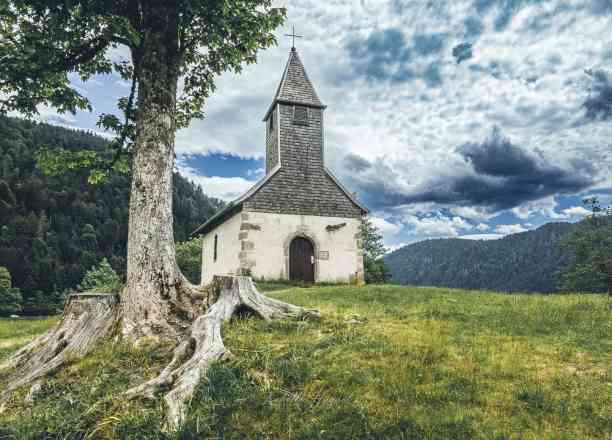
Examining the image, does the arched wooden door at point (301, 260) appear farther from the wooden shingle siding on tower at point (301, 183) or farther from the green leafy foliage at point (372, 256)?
the green leafy foliage at point (372, 256)

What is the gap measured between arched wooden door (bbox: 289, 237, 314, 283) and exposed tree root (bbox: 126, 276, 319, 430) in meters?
14.2

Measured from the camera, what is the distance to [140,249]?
7777 millimetres

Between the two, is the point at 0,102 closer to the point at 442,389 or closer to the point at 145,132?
the point at 145,132

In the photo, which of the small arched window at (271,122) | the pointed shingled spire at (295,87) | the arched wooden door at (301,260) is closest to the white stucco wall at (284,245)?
the arched wooden door at (301,260)

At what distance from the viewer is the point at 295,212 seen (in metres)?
23.0

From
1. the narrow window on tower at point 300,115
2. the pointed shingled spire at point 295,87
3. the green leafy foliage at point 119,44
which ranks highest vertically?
the pointed shingled spire at point 295,87

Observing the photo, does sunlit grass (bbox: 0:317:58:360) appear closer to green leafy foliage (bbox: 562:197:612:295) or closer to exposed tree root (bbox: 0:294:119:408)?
exposed tree root (bbox: 0:294:119:408)

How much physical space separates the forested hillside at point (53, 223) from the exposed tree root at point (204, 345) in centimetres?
6458

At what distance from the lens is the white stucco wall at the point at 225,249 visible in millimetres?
23219

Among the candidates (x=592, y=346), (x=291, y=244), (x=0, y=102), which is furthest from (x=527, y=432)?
(x=291, y=244)

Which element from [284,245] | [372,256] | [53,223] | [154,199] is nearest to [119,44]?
[154,199]

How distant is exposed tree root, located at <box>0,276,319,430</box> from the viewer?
505 centimetres

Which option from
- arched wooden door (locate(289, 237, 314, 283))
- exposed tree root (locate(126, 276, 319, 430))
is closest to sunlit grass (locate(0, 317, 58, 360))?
exposed tree root (locate(126, 276, 319, 430))

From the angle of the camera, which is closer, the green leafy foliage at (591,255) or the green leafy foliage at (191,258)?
the green leafy foliage at (591,255)
